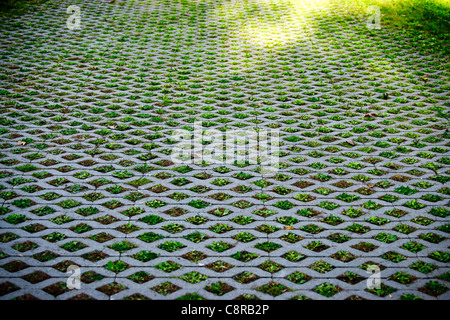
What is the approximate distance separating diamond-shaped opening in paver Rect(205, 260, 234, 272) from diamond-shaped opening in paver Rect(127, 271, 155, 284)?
520 mm

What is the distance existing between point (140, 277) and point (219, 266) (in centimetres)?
70

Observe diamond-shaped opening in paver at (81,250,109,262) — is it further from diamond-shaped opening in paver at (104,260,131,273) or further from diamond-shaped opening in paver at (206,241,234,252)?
diamond-shaped opening in paver at (206,241,234,252)

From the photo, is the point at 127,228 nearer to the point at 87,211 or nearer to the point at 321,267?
the point at 87,211

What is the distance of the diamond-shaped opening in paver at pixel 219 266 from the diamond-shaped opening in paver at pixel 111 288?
0.77m

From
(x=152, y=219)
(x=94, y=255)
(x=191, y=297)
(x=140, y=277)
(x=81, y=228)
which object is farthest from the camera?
(x=152, y=219)

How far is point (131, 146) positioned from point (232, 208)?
6.48ft

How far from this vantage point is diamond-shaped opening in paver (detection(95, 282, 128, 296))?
3.52 metres

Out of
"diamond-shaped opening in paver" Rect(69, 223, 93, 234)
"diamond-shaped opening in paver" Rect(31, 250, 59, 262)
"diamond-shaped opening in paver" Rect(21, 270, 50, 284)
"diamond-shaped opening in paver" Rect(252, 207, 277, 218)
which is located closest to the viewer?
"diamond-shaped opening in paver" Rect(21, 270, 50, 284)

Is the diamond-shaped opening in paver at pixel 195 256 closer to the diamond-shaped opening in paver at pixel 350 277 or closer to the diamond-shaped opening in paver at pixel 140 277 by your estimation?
the diamond-shaped opening in paver at pixel 140 277

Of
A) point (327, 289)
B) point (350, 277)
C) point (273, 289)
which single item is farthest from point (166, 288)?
point (350, 277)

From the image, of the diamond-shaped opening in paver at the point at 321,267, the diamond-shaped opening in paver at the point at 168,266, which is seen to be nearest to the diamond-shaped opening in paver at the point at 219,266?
the diamond-shaped opening in paver at the point at 168,266

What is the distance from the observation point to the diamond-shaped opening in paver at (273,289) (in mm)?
3539

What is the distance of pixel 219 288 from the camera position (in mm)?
3574

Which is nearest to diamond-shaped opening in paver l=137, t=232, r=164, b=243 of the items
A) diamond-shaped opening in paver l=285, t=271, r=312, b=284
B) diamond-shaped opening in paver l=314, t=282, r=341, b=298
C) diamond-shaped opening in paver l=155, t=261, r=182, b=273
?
diamond-shaped opening in paver l=155, t=261, r=182, b=273
